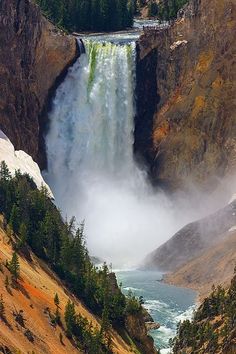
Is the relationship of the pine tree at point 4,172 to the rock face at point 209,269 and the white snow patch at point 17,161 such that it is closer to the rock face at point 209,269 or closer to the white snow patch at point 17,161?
the white snow patch at point 17,161

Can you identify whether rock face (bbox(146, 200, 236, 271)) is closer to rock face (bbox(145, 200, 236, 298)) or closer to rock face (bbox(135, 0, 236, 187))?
rock face (bbox(145, 200, 236, 298))

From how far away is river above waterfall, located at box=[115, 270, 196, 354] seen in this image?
5831 centimetres

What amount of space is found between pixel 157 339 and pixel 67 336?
13.4 m

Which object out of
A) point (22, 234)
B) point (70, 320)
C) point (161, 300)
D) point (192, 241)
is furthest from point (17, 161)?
point (70, 320)

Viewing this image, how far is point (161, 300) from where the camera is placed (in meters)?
66.4

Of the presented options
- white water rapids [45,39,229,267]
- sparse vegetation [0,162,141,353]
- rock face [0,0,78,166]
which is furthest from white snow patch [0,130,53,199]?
white water rapids [45,39,229,267]

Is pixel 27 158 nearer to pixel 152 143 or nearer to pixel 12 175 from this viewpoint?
pixel 12 175

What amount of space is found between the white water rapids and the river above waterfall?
20.7 m

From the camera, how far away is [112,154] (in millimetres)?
99000

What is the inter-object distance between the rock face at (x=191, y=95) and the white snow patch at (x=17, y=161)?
20615 millimetres

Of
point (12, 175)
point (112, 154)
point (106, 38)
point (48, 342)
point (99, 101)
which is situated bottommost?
point (48, 342)

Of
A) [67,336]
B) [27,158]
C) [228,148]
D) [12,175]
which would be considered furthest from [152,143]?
[67,336]

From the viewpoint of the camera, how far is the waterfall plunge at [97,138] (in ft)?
318

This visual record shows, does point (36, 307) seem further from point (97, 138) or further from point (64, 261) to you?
point (97, 138)
